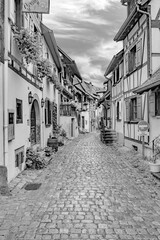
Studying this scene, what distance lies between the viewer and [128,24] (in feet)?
39.2

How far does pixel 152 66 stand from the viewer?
32.1ft

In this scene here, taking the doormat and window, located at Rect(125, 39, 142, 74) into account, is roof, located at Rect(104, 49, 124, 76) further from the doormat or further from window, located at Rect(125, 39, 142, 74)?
the doormat

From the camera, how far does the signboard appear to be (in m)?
7.04

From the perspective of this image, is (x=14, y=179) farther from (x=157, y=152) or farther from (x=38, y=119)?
(x=38, y=119)

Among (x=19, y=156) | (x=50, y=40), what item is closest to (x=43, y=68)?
(x=50, y=40)


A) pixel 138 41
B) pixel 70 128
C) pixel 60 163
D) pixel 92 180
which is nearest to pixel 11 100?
pixel 92 180

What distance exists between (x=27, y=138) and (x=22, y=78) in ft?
7.10

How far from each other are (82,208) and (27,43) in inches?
194

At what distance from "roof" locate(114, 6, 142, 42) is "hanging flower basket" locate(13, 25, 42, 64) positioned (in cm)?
511

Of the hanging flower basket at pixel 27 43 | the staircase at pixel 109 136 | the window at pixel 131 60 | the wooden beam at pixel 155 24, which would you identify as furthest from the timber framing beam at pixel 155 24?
the staircase at pixel 109 136

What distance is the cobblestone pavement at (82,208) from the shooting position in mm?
3691

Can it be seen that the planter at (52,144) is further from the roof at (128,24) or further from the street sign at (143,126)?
the roof at (128,24)

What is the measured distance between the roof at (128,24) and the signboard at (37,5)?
459 cm

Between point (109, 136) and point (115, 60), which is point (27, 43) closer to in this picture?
point (115, 60)
